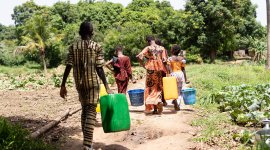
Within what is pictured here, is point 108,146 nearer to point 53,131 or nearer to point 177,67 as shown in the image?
point 53,131

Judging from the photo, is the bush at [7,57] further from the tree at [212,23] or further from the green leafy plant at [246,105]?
the green leafy plant at [246,105]

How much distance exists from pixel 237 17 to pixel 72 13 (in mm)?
28468

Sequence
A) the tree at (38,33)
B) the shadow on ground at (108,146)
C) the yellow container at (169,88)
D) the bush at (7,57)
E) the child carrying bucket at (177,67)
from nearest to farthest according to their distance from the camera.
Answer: the shadow on ground at (108,146) → the yellow container at (169,88) → the child carrying bucket at (177,67) → the tree at (38,33) → the bush at (7,57)

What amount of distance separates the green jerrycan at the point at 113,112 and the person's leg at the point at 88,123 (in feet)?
0.64

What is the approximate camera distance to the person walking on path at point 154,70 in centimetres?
807

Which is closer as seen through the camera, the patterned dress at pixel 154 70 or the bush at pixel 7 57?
the patterned dress at pixel 154 70

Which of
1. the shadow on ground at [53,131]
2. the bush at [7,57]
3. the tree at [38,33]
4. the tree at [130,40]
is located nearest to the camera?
the shadow on ground at [53,131]

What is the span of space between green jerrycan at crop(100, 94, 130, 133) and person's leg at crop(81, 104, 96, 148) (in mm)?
195

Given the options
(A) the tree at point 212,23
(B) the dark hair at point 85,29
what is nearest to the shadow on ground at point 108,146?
(B) the dark hair at point 85,29

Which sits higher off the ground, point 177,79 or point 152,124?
point 177,79

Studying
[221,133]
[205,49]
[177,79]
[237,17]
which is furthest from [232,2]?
[221,133]

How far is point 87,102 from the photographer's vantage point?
16.9ft

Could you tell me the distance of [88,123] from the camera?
5.12 metres

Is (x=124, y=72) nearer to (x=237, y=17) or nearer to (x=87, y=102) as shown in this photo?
(x=87, y=102)
